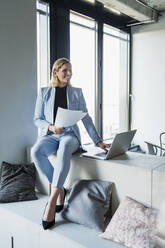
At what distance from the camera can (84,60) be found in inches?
153

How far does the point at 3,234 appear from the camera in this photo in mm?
2193

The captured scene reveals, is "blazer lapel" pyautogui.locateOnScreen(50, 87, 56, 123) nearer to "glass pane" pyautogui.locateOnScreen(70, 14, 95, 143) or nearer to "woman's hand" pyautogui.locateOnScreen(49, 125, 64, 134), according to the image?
"woman's hand" pyautogui.locateOnScreen(49, 125, 64, 134)

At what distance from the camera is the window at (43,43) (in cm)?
309

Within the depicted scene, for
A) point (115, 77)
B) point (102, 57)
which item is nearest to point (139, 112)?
point (115, 77)

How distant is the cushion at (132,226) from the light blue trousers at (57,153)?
50 centimetres

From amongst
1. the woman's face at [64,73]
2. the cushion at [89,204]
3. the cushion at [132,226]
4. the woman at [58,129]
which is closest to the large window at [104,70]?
the woman at [58,129]

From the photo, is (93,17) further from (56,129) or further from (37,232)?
(37,232)

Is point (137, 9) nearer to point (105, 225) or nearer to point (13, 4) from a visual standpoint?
point (13, 4)

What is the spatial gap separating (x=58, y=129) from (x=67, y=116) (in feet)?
0.65

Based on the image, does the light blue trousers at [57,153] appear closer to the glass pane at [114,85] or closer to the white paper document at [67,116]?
the white paper document at [67,116]

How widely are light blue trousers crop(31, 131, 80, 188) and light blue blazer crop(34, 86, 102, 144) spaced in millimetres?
102

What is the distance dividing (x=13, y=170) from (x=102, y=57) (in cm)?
249

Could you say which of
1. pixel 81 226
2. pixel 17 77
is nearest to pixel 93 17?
pixel 17 77

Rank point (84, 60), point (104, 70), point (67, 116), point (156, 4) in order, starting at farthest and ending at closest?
point (104, 70)
point (156, 4)
point (84, 60)
point (67, 116)
